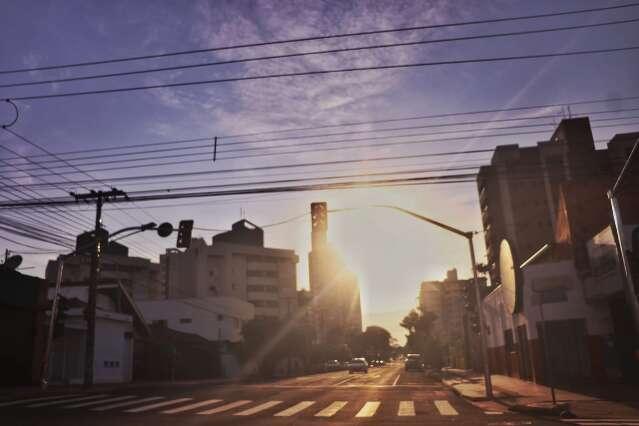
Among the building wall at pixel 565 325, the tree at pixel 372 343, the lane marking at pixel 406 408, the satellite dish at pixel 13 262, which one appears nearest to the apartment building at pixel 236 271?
the tree at pixel 372 343

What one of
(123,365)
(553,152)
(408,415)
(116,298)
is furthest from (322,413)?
(553,152)

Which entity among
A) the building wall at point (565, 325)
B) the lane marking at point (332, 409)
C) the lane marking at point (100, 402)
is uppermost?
the building wall at point (565, 325)

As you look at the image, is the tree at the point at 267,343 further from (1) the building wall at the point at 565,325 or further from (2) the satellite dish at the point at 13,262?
(2) the satellite dish at the point at 13,262

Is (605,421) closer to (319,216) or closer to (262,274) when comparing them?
(319,216)

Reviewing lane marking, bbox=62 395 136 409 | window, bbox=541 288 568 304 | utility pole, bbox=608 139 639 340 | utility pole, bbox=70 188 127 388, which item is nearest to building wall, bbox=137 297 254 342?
utility pole, bbox=70 188 127 388

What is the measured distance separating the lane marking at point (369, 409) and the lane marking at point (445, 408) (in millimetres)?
1982

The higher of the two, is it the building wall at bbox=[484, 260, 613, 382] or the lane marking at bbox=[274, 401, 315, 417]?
the building wall at bbox=[484, 260, 613, 382]

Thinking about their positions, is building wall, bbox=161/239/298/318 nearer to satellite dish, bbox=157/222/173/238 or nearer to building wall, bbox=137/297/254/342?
building wall, bbox=137/297/254/342

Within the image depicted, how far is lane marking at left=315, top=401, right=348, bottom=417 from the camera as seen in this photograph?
15.4 m

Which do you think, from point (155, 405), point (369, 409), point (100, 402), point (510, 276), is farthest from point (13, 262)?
point (510, 276)

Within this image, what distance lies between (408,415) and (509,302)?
55.9 feet

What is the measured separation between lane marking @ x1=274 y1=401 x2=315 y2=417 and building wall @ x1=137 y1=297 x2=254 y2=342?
5912 cm

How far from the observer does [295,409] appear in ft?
55.2

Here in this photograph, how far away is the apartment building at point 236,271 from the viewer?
108312 millimetres
